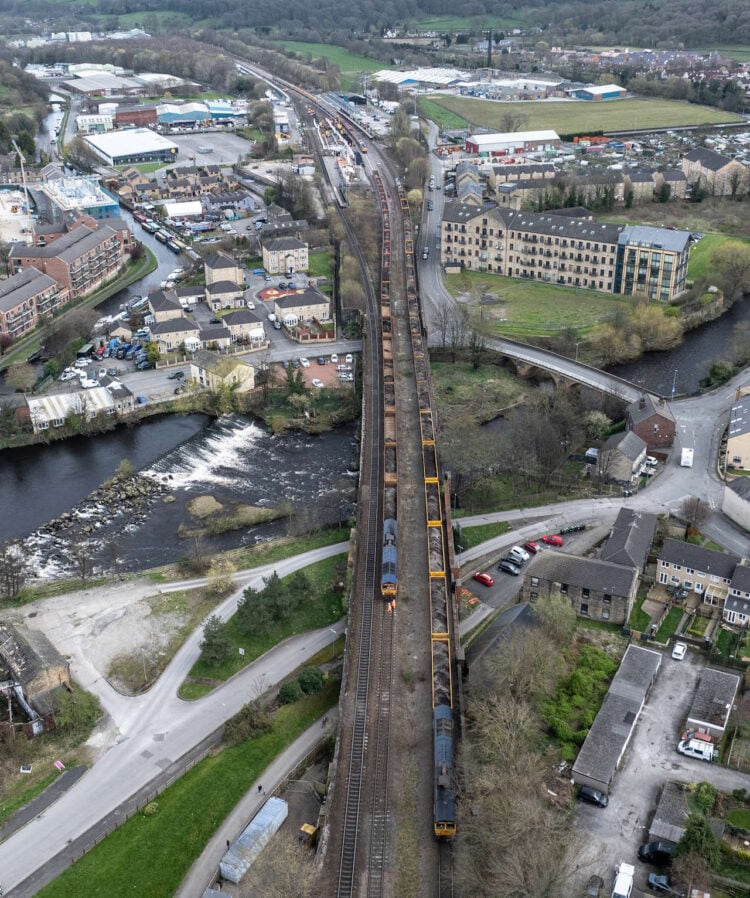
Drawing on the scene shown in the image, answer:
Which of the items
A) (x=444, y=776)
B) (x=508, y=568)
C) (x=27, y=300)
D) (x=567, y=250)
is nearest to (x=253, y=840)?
(x=444, y=776)

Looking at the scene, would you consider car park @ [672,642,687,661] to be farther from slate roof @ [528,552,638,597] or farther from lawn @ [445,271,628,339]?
lawn @ [445,271,628,339]

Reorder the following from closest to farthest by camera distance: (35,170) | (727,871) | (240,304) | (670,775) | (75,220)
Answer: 1. (727,871)
2. (670,775)
3. (240,304)
4. (75,220)
5. (35,170)

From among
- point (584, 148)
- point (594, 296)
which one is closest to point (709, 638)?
point (594, 296)

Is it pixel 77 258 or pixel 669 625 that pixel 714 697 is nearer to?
pixel 669 625

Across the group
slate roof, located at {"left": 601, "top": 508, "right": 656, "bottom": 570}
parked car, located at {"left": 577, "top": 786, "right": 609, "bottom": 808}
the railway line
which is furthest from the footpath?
slate roof, located at {"left": 601, "top": 508, "right": 656, "bottom": 570}

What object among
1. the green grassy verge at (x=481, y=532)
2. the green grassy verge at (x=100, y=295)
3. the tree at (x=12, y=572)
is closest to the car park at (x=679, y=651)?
the green grassy verge at (x=481, y=532)

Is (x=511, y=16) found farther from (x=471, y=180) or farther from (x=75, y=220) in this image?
(x=75, y=220)
